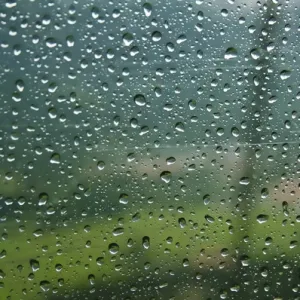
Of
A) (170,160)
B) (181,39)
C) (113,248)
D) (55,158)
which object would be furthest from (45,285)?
(181,39)

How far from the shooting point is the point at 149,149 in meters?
0.89

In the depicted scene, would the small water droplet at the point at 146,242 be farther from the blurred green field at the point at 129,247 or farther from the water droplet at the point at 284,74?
the water droplet at the point at 284,74

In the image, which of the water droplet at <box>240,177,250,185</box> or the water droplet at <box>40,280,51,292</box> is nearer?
the water droplet at <box>40,280,51,292</box>

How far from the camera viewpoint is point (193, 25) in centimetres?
89

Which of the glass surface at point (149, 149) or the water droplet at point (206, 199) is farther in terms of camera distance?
the water droplet at point (206, 199)

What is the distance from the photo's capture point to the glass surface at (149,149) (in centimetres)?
83

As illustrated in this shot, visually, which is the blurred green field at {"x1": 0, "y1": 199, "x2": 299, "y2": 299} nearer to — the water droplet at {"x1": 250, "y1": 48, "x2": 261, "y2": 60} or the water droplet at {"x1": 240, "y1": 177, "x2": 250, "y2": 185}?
the water droplet at {"x1": 240, "y1": 177, "x2": 250, "y2": 185}

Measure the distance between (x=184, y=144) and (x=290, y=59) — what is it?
33cm

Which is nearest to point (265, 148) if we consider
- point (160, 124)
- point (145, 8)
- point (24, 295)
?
point (160, 124)

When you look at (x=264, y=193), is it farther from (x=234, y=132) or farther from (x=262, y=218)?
(x=234, y=132)

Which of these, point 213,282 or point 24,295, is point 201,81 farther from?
point 24,295

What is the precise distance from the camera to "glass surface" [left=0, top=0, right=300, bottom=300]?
83 centimetres

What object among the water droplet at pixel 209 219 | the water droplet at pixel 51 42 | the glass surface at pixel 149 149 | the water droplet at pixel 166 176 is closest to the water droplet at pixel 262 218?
the glass surface at pixel 149 149

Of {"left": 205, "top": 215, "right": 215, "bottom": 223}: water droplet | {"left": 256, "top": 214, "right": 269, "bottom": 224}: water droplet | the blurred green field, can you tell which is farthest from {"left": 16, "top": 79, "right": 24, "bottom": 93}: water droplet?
{"left": 256, "top": 214, "right": 269, "bottom": 224}: water droplet
